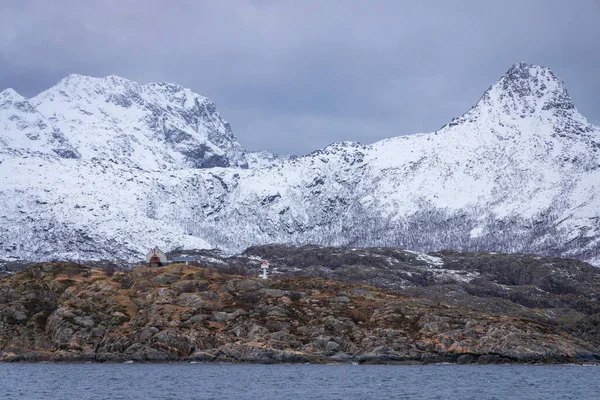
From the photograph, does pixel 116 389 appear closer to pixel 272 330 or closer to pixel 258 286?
pixel 272 330

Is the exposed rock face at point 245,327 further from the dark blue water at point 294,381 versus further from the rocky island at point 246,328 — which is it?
the dark blue water at point 294,381

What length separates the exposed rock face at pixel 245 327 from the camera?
16225cm

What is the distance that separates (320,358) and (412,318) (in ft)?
77.1

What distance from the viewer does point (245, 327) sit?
16738cm

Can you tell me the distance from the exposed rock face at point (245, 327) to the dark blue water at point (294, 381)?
385cm

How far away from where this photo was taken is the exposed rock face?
162250 mm

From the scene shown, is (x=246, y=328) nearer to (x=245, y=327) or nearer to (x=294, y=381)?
(x=245, y=327)

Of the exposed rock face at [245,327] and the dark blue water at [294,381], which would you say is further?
the exposed rock face at [245,327]

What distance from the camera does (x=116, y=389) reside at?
397 feet

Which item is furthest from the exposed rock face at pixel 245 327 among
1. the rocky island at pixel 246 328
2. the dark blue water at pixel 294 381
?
the dark blue water at pixel 294 381

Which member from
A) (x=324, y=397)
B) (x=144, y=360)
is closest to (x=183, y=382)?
(x=324, y=397)

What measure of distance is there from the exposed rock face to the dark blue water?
3.85 meters

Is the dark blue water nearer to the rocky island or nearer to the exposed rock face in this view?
the rocky island

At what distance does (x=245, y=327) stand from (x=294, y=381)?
1444 inches
